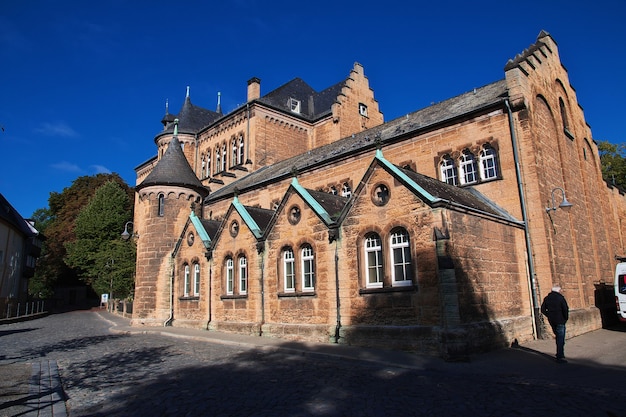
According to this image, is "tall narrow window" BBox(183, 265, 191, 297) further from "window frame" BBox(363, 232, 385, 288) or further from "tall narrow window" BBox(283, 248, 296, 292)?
"window frame" BBox(363, 232, 385, 288)

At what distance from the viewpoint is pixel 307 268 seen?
53.5 ft

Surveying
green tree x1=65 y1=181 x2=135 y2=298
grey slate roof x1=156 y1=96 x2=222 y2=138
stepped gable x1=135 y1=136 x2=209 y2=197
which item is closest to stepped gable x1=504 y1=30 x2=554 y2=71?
stepped gable x1=135 y1=136 x2=209 y2=197

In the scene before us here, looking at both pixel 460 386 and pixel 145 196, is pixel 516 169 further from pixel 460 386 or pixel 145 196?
pixel 145 196

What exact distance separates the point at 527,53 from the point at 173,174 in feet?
65.7

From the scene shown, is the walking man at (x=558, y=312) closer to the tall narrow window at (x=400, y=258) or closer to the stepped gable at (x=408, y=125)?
the tall narrow window at (x=400, y=258)

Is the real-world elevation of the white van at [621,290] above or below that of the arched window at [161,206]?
below

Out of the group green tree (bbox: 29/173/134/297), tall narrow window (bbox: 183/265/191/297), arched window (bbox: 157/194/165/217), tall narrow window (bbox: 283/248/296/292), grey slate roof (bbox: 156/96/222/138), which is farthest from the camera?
green tree (bbox: 29/173/134/297)

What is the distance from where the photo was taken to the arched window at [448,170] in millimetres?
18453

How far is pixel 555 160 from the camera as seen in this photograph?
18.5 m

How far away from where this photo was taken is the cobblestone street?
22.6 feet

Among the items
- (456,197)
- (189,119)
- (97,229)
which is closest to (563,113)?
(456,197)

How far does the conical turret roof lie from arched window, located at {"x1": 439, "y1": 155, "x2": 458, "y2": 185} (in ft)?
50.3

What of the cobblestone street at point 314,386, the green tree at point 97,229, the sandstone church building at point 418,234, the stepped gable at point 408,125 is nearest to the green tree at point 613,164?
the sandstone church building at point 418,234

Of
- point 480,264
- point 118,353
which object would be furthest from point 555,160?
point 118,353
